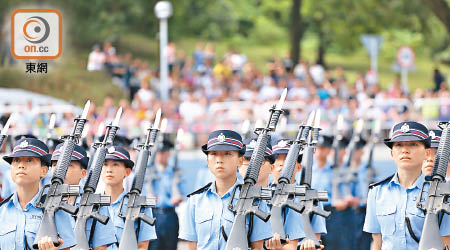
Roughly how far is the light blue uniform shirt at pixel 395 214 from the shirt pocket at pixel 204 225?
4.08 feet

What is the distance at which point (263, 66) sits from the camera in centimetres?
4344

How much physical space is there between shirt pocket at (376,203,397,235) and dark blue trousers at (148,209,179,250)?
5.98m

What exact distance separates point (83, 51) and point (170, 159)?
4800 millimetres

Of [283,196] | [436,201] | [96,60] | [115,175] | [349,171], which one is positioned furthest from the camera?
[96,60]

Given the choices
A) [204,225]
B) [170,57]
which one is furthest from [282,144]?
[170,57]

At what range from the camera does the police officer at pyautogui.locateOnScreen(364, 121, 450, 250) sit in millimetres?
8672

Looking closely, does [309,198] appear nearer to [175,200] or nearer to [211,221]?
[211,221]

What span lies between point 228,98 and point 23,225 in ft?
47.9

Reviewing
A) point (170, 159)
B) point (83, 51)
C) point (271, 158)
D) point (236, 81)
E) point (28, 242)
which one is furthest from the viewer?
point (236, 81)

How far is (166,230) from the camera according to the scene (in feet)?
47.5

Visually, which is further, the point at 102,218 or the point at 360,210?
the point at 360,210

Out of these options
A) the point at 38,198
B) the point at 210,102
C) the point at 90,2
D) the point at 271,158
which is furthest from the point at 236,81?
the point at 38,198

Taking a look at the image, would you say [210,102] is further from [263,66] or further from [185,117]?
[263,66]

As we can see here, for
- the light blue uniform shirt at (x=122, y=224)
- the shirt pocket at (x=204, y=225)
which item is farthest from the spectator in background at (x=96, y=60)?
the shirt pocket at (x=204, y=225)
